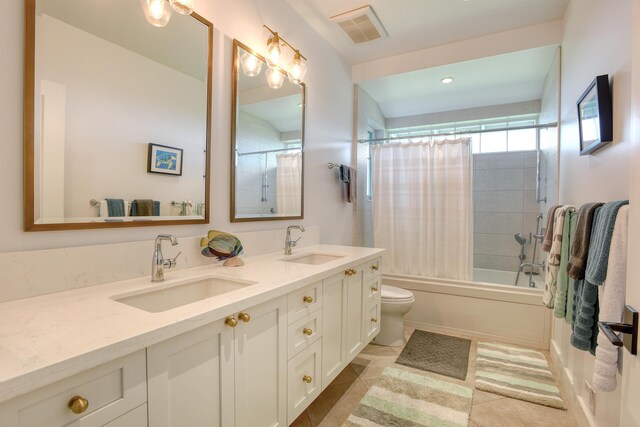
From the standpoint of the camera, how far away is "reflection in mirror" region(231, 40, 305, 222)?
183cm

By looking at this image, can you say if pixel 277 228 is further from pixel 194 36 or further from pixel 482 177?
pixel 482 177

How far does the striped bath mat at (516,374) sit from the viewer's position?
191cm

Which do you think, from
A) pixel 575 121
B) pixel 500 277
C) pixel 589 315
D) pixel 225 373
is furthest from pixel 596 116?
pixel 500 277

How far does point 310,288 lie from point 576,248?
1.16m

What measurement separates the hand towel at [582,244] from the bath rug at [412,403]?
3.23 feet

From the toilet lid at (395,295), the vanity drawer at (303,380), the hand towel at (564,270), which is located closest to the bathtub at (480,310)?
the toilet lid at (395,295)

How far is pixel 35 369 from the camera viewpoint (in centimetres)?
57

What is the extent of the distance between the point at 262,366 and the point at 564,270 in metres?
1.55

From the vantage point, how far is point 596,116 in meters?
1.46

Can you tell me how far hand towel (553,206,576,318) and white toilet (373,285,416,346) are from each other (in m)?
1.06

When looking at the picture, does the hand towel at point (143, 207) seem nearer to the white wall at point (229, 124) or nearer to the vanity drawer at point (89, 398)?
the white wall at point (229, 124)

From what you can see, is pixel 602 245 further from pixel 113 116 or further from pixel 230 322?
pixel 113 116

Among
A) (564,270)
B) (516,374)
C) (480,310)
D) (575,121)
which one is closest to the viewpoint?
(564,270)

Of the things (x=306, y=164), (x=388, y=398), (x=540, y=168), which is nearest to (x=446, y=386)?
(x=388, y=398)
